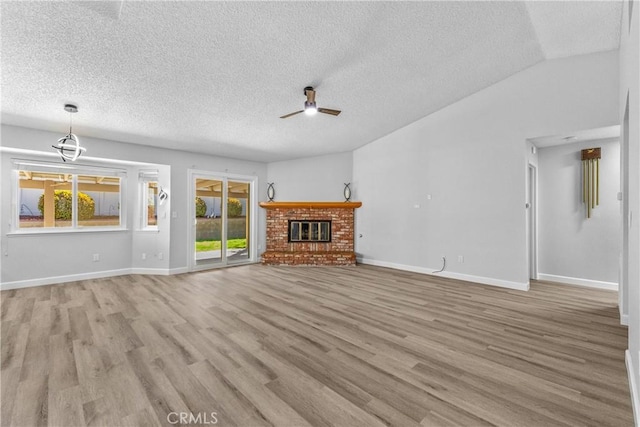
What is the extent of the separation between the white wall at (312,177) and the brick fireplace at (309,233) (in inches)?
14.0

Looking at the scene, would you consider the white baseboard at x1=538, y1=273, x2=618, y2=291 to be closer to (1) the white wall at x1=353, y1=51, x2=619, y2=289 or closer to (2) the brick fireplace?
(1) the white wall at x1=353, y1=51, x2=619, y2=289

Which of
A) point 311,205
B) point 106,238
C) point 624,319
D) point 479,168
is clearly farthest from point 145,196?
point 624,319

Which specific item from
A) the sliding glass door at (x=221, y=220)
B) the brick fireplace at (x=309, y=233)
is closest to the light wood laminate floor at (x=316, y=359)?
the sliding glass door at (x=221, y=220)

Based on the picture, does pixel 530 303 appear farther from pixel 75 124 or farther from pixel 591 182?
pixel 75 124

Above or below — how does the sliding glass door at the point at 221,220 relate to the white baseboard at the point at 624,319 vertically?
above

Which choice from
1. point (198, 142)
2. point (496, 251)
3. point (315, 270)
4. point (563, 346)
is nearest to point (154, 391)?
point (563, 346)

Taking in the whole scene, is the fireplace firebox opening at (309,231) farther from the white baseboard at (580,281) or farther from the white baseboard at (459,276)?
the white baseboard at (580,281)

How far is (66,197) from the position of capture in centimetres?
495

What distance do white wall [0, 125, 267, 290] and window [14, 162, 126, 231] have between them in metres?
0.18

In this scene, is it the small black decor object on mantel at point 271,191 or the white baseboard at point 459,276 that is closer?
the white baseboard at point 459,276

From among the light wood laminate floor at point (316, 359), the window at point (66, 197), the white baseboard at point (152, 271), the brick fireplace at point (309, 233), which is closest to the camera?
the light wood laminate floor at point (316, 359)

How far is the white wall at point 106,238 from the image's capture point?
437 cm

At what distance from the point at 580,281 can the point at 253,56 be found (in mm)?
5907

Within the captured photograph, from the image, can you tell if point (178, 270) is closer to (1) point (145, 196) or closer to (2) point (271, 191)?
(1) point (145, 196)
